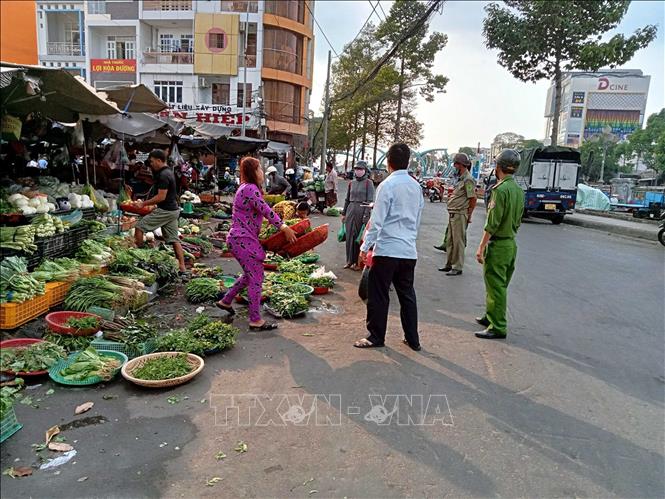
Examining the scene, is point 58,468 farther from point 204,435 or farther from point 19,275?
point 19,275

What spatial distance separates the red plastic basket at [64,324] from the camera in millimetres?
4359

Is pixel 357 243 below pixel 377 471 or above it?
above

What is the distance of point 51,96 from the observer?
6.22 m

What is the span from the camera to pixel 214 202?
667 inches

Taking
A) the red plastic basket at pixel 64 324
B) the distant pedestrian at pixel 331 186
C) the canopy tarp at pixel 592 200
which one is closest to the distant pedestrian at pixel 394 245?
the red plastic basket at pixel 64 324

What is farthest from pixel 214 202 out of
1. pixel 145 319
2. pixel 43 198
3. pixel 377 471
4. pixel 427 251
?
pixel 377 471

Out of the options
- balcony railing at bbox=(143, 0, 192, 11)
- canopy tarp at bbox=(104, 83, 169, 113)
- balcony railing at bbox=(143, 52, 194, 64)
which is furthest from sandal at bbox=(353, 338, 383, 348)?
balcony railing at bbox=(143, 0, 192, 11)

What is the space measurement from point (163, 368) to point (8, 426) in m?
1.10

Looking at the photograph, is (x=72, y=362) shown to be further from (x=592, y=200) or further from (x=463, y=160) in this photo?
(x=592, y=200)

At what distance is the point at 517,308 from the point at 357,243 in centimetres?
282

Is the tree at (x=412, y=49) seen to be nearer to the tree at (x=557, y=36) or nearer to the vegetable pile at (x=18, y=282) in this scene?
the tree at (x=557, y=36)

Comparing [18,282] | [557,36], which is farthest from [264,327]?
[557,36]

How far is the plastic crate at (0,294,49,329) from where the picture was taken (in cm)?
445

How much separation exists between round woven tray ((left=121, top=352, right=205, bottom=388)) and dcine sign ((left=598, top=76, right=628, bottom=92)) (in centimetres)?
9788
